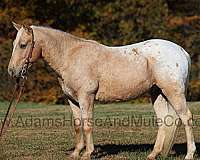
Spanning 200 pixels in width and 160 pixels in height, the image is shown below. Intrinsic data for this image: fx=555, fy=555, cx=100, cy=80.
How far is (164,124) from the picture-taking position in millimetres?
8656

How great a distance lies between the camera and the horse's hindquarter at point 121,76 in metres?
8.11

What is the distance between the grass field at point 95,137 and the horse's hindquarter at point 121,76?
1.00m

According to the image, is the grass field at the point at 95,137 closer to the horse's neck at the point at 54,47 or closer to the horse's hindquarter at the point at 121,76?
the horse's hindquarter at the point at 121,76

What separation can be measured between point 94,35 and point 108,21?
110 cm

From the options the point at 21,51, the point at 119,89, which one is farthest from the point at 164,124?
the point at 21,51

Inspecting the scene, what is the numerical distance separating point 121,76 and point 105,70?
0.26 metres

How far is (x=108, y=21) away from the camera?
28.7m

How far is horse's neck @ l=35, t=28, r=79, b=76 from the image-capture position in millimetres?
8039

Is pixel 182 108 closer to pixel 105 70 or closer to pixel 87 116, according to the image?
pixel 105 70

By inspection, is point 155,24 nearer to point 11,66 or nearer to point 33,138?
point 33,138

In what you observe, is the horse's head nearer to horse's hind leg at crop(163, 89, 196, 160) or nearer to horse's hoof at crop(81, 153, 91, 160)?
horse's hoof at crop(81, 153, 91, 160)

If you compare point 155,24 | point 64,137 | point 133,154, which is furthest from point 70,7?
point 133,154

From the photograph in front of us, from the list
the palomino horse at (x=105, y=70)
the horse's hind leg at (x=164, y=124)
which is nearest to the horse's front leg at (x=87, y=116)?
the palomino horse at (x=105, y=70)

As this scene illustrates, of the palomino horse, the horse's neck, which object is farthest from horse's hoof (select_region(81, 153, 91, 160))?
the horse's neck
